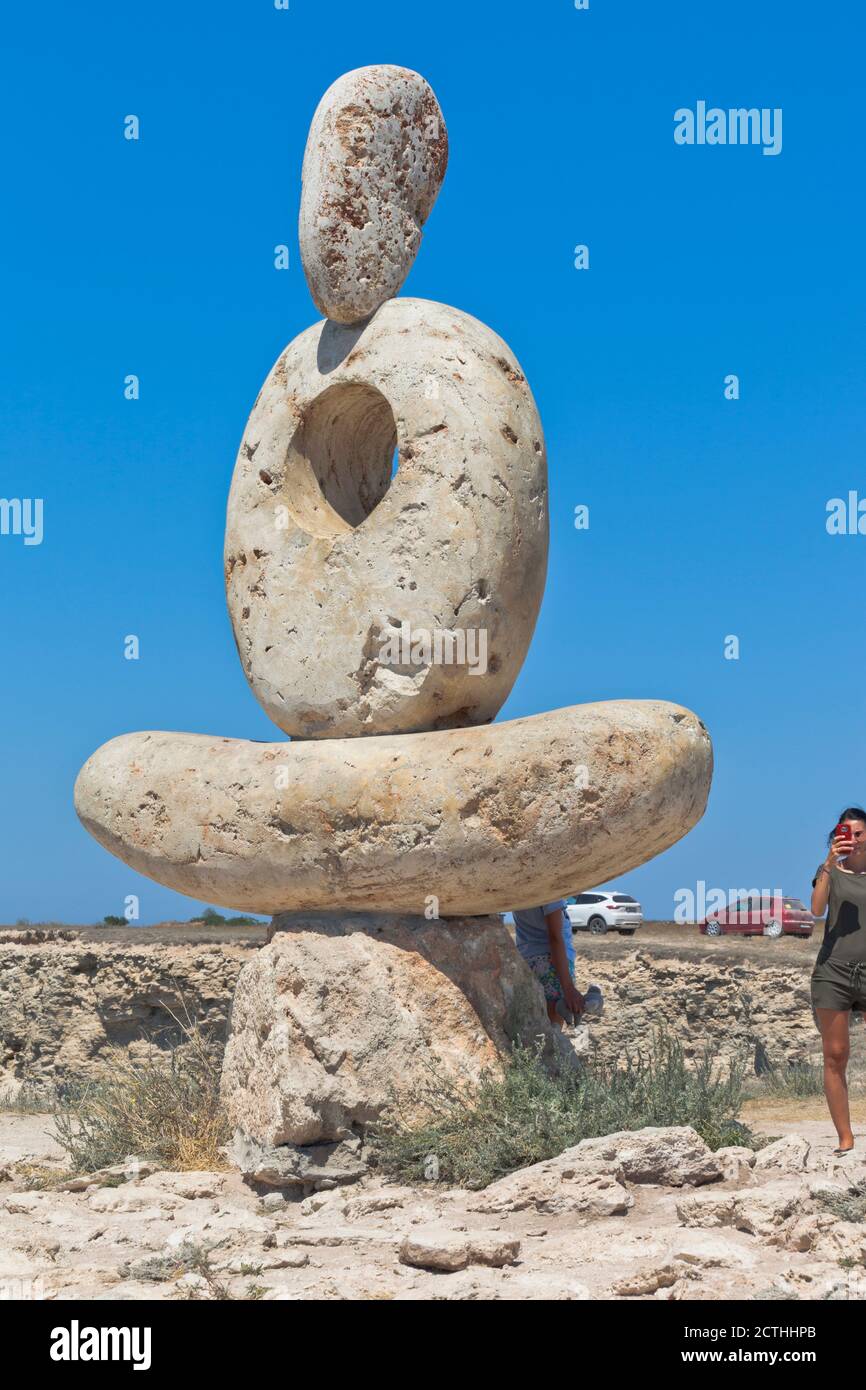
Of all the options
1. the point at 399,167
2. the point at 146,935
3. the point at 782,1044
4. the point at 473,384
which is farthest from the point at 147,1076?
the point at 146,935

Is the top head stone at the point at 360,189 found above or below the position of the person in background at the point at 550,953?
above

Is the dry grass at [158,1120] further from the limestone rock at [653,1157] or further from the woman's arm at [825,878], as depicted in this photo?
the woman's arm at [825,878]

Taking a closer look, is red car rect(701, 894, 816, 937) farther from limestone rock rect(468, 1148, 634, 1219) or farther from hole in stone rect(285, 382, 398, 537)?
limestone rock rect(468, 1148, 634, 1219)

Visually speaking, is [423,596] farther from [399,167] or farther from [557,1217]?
[557,1217]

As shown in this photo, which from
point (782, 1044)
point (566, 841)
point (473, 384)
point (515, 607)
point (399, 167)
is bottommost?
point (782, 1044)

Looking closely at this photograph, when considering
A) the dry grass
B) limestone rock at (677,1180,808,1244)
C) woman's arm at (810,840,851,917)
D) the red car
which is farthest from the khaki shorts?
the red car

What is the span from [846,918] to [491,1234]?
8.66 ft

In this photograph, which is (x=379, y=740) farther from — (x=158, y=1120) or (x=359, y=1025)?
(x=158, y=1120)

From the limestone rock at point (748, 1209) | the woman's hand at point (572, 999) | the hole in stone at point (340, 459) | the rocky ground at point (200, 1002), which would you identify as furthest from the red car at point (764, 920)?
the limestone rock at point (748, 1209)

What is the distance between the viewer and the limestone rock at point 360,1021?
20.9ft

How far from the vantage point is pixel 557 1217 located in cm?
530

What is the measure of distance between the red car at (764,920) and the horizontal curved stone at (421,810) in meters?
14.6

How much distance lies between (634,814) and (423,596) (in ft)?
4.59

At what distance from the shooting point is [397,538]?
675 centimetres
